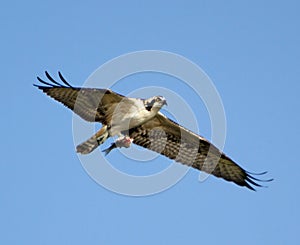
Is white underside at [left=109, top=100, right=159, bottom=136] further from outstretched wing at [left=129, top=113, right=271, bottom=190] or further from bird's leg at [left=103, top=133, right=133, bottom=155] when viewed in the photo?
outstretched wing at [left=129, top=113, right=271, bottom=190]

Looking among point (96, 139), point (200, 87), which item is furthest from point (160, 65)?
point (96, 139)

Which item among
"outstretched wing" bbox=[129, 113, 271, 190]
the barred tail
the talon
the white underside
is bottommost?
the barred tail

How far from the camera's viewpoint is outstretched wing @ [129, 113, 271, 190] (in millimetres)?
17500

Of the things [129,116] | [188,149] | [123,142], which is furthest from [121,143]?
[188,149]

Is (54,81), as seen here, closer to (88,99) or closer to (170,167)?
(88,99)

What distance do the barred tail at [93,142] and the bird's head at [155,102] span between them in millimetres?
1031

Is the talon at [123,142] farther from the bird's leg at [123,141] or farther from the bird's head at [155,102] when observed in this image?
the bird's head at [155,102]

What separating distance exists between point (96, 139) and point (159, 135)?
186 cm

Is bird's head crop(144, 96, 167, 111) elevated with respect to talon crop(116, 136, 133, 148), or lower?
elevated

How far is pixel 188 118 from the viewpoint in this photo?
56.1 ft

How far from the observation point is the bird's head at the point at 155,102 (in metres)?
16.1

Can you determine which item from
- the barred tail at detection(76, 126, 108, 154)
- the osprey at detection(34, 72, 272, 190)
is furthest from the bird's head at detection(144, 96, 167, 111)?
the barred tail at detection(76, 126, 108, 154)

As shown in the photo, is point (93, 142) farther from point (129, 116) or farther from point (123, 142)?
point (129, 116)

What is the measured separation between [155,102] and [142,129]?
55.7 inches
